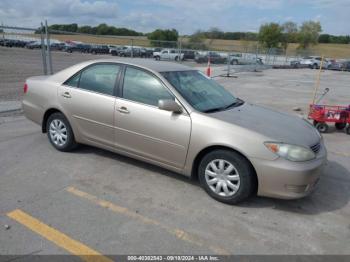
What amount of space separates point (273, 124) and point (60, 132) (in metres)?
3.19

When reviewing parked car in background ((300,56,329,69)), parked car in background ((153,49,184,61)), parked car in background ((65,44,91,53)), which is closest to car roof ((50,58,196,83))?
parked car in background ((153,49,184,61))

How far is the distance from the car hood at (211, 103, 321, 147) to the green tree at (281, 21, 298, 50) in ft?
199

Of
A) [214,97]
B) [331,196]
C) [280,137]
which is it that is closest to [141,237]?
[280,137]

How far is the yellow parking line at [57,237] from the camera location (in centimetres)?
261

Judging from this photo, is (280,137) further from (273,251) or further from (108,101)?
(108,101)

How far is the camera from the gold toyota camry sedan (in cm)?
329

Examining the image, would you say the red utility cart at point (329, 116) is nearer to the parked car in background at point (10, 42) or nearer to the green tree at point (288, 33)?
the parked car in background at point (10, 42)

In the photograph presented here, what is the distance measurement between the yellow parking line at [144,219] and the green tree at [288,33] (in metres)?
62.2

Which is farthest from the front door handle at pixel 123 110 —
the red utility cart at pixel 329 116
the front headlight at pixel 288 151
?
the red utility cart at pixel 329 116

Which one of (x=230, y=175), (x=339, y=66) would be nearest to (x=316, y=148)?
(x=230, y=175)

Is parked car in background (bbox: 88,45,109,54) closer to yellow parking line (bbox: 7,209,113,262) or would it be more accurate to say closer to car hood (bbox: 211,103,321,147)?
car hood (bbox: 211,103,321,147)

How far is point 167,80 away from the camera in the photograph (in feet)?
12.8

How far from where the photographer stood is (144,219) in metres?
3.18

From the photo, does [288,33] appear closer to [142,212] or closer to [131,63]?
[131,63]
